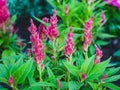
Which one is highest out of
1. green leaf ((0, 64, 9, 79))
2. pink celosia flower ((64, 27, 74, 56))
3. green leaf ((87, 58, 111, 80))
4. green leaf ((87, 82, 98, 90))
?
pink celosia flower ((64, 27, 74, 56))

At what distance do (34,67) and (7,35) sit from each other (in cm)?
147

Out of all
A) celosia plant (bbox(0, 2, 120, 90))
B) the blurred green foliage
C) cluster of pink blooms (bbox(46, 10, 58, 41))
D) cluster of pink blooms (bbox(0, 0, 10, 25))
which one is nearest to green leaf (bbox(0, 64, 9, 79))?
celosia plant (bbox(0, 2, 120, 90))

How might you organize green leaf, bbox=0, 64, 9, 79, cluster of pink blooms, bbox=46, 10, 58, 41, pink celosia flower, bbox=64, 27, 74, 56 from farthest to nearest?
green leaf, bbox=0, 64, 9, 79, cluster of pink blooms, bbox=46, 10, 58, 41, pink celosia flower, bbox=64, 27, 74, 56

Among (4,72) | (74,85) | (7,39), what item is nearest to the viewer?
(74,85)

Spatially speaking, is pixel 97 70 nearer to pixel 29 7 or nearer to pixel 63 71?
pixel 63 71

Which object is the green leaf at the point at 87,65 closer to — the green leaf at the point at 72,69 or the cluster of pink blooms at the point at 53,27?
the green leaf at the point at 72,69

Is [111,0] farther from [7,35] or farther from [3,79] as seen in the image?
[3,79]

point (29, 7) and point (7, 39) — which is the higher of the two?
point (29, 7)

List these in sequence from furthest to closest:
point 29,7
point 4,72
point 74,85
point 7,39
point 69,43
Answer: point 29,7
point 7,39
point 4,72
point 74,85
point 69,43

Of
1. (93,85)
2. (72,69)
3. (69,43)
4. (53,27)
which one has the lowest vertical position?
(93,85)

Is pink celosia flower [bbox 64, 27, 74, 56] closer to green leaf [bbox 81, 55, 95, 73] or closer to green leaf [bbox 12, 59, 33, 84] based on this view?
green leaf [bbox 81, 55, 95, 73]

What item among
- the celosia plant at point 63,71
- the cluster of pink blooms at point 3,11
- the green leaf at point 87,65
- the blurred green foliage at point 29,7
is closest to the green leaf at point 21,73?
the celosia plant at point 63,71

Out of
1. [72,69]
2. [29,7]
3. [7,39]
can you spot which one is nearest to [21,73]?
[72,69]

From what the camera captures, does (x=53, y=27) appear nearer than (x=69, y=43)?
No
